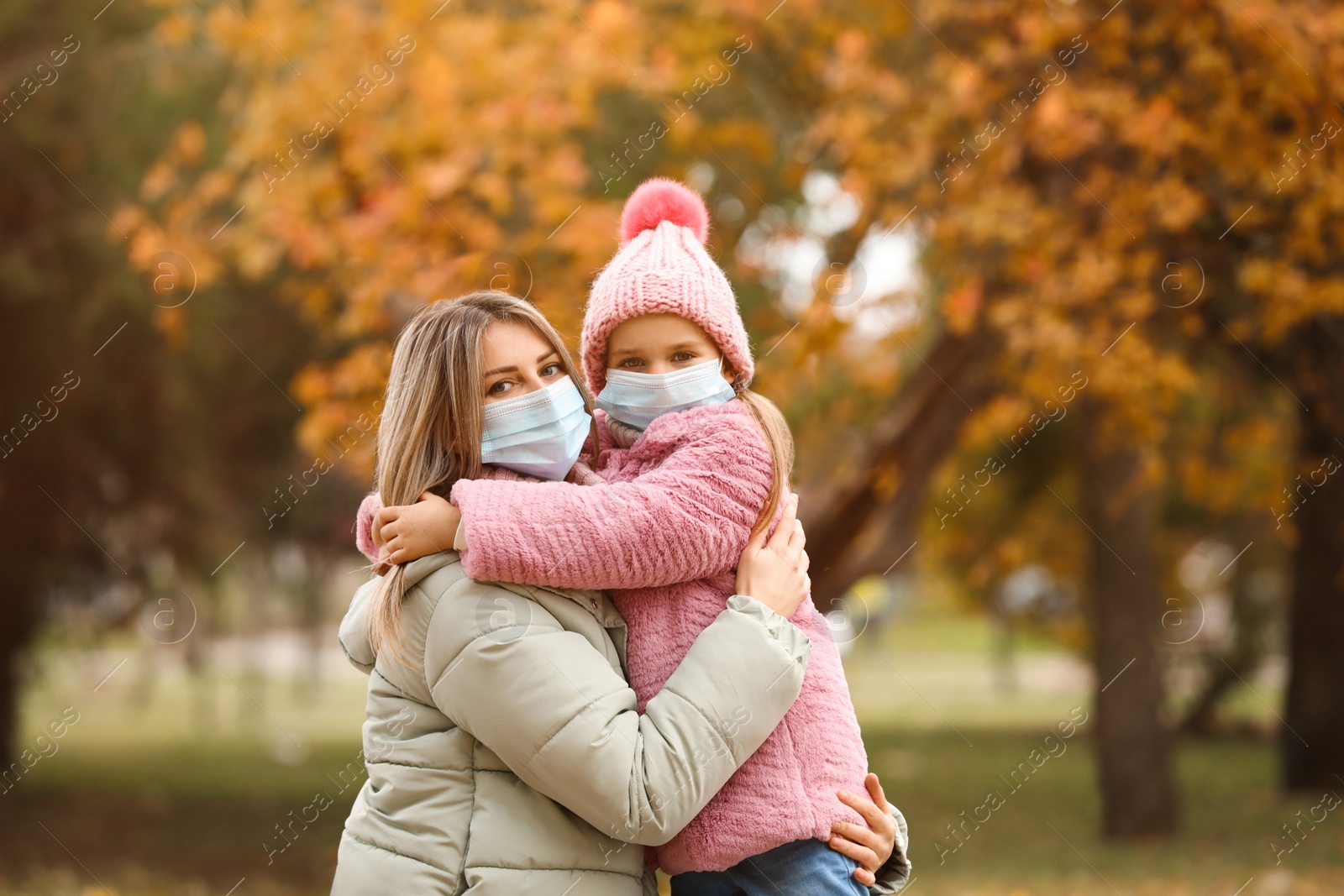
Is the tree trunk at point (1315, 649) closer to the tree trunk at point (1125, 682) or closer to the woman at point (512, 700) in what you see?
the tree trunk at point (1125, 682)

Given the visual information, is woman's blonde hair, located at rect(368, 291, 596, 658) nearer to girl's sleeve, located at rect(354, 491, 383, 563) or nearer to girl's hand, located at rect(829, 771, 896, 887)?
girl's sleeve, located at rect(354, 491, 383, 563)

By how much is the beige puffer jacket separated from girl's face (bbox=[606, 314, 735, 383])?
43 centimetres

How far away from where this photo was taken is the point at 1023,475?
13062 millimetres

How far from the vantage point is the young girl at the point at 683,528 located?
6.22 feet

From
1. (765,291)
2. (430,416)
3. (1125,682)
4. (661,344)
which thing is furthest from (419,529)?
(1125,682)

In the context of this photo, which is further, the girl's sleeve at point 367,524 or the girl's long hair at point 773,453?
the girl's sleeve at point 367,524

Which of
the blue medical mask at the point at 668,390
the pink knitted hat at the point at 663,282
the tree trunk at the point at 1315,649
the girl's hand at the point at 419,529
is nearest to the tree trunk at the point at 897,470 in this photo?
the pink knitted hat at the point at 663,282

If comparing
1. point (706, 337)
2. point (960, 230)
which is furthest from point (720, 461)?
point (960, 230)

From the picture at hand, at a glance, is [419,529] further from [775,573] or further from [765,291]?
[765,291]

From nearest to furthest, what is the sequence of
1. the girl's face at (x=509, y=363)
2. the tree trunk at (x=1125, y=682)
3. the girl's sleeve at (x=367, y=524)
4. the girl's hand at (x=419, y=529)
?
1. the girl's hand at (x=419, y=529)
2. the girl's face at (x=509, y=363)
3. the girl's sleeve at (x=367, y=524)
4. the tree trunk at (x=1125, y=682)

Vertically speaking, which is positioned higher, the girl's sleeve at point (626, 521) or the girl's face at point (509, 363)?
the girl's face at point (509, 363)

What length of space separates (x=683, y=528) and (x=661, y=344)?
14.2 inches

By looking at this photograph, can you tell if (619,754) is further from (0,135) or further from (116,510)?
(116,510)

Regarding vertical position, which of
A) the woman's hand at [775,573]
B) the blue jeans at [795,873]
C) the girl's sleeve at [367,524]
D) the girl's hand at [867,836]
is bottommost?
the girl's hand at [867,836]
